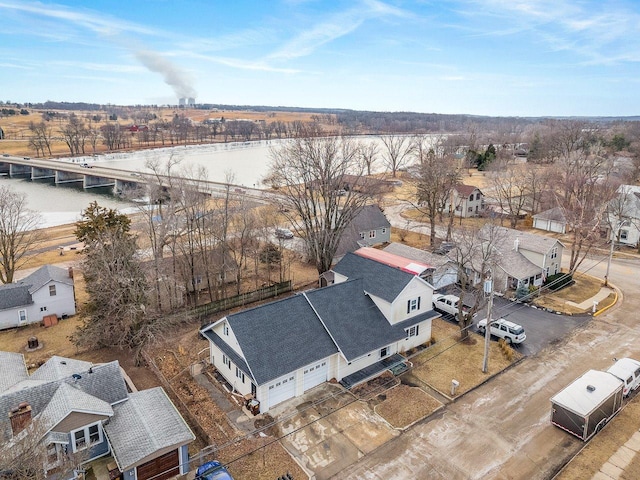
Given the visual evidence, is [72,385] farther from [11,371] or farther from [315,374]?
[315,374]

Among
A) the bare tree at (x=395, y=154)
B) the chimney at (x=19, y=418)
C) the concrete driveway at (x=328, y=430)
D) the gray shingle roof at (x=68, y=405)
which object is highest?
the bare tree at (x=395, y=154)

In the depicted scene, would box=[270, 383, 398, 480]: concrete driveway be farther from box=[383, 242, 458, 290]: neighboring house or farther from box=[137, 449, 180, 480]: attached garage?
box=[383, 242, 458, 290]: neighboring house

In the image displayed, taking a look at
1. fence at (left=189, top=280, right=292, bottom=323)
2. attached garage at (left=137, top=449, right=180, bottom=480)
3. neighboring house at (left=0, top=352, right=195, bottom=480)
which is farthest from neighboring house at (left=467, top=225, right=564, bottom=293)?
attached garage at (left=137, top=449, right=180, bottom=480)

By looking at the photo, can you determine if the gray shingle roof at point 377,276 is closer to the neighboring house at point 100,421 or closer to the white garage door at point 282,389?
the white garage door at point 282,389

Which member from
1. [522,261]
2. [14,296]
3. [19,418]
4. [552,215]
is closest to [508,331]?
[522,261]

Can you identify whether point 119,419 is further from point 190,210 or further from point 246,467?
point 190,210

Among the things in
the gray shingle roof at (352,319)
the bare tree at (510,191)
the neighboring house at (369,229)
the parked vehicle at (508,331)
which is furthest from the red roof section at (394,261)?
the bare tree at (510,191)
